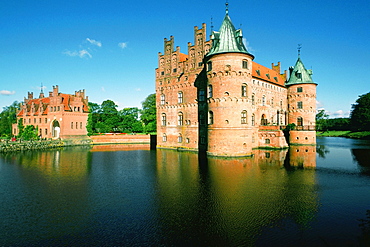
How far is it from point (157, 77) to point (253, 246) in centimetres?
3070

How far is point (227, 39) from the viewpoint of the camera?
25.5m

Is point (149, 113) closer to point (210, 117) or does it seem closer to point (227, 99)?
point (210, 117)

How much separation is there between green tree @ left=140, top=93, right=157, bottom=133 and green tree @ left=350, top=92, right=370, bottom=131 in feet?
171

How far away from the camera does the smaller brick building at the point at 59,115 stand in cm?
4428

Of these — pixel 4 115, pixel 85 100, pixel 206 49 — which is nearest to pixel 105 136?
pixel 85 100

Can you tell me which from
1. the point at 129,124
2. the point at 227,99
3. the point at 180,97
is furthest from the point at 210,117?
the point at 129,124

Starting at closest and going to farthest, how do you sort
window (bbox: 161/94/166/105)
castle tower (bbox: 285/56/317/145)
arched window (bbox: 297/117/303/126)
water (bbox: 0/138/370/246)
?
water (bbox: 0/138/370/246) < window (bbox: 161/94/166/105) < castle tower (bbox: 285/56/317/145) < arched window (bbox: 297/117/303/126)

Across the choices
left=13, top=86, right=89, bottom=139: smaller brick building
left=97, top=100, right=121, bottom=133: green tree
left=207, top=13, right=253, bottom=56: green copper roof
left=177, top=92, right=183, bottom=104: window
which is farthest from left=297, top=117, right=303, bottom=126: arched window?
left=13, top=86, right=89, bottom=139: smaller brick building

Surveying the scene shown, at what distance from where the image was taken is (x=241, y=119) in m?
25.5

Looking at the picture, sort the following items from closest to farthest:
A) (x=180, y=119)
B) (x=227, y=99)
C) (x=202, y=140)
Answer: (x=227, y=99) < (x=202, y=140) < (x=180, y=119)

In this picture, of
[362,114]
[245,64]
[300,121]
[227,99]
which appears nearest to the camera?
[227,99]

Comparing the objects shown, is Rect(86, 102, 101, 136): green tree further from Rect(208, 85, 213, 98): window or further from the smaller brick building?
Rect(208, 85, 213, 98): window

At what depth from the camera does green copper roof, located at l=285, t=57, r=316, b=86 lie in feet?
124

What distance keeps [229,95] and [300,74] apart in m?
19.6
